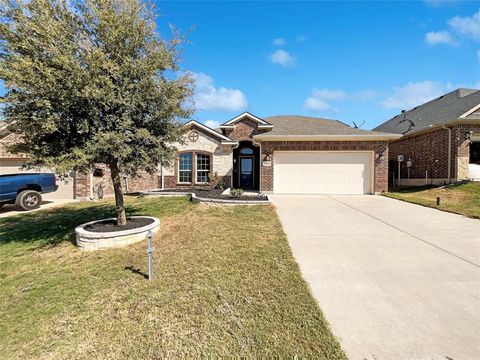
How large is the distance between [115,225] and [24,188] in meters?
7.65

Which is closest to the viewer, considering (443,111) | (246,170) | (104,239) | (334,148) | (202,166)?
(104,239)

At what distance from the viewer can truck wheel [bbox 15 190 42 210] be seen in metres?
10.8

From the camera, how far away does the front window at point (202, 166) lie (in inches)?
619

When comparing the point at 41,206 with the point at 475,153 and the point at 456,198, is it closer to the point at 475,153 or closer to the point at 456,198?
the point at 456,198

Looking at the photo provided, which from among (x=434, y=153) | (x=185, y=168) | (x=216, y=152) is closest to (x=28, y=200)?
(x=185, y=168)

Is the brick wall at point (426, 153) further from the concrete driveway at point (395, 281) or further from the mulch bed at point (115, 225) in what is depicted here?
the mulch bed at point (115, 225)

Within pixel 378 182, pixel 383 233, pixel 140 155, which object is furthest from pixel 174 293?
pixel 378 182

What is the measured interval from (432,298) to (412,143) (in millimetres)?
17155

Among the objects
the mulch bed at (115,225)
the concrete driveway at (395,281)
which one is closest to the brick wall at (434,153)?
the concrete driveway at (395,281)

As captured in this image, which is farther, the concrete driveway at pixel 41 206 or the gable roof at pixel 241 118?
the gable roof at pixel 241 118

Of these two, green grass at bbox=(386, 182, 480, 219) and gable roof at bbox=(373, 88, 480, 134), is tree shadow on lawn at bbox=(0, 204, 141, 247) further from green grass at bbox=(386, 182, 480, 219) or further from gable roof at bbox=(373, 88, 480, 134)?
gable roof at bbox=(373, 88, 480, 134)

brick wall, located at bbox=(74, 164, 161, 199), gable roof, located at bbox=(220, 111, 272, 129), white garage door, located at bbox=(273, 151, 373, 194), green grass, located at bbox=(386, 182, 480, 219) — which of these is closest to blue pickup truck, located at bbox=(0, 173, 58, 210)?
brick wall, located at bbox=(74, 164, 161, 199)

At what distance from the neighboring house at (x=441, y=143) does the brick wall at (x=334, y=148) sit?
4133mm

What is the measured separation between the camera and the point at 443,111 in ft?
52.3
